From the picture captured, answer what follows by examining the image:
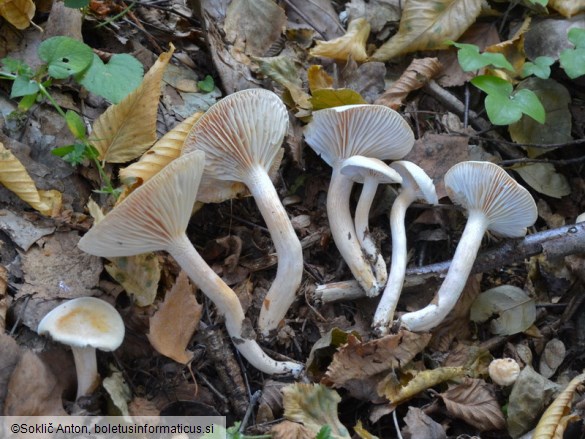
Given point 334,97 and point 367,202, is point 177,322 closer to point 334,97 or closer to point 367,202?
point 367,202

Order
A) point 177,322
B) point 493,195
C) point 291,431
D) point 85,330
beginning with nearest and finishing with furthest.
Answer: point 85,330
point 291,431
point 177,322
point 493,195

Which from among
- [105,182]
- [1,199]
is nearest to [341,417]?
[105,182]

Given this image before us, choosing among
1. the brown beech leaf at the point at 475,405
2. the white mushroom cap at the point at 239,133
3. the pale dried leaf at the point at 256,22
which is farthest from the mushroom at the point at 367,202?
the pale dried leaf at the point at 256,22

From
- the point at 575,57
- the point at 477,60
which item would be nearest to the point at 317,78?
the point at 477,60

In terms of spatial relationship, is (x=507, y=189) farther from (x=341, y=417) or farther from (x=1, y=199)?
(x=1, y=199)

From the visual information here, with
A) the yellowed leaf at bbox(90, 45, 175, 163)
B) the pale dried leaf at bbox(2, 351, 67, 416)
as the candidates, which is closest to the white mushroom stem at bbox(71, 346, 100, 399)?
the pale dried leaf at bbox(2, 351, 67, 416)

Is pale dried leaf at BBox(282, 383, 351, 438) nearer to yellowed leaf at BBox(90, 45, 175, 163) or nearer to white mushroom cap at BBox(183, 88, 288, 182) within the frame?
white mushroom cap at BBox(183, 88, 288, 182)
